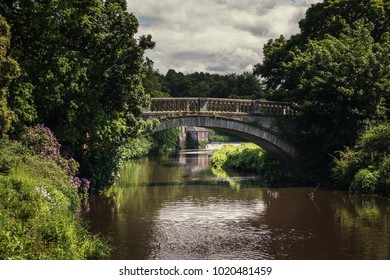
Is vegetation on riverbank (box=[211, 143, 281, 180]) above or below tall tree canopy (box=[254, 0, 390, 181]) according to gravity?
below

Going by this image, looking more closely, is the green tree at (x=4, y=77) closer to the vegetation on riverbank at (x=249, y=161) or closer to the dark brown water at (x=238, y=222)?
the dark brown water at (x=238, y=222)

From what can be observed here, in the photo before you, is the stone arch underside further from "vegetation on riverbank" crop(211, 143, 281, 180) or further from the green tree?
the green tree

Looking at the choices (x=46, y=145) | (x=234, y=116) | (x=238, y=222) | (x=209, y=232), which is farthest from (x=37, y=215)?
(x=234, y=116)

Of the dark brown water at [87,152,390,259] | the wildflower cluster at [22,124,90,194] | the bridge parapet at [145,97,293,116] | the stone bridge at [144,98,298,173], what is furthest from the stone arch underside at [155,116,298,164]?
the wildflower cluster at [22,124,90,194]

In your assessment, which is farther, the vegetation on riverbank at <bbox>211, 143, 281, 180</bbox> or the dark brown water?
the vegetation on riverbank at <bbox>211, 143, 281, 180</bbox>

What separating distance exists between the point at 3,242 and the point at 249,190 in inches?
674

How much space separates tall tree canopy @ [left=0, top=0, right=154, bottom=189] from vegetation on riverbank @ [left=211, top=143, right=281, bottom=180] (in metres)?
12.7

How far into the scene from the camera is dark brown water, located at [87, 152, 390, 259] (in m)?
13.3

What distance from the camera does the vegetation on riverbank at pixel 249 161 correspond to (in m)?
32.4

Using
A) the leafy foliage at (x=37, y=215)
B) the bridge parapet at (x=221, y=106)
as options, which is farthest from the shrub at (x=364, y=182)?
the leafy foliage at (x=37, y=215)

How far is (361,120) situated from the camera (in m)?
25.3

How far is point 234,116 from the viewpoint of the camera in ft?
90.4

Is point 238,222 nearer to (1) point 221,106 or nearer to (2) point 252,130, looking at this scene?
(2) point 252,130

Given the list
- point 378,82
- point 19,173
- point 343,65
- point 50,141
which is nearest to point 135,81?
point 50,141
